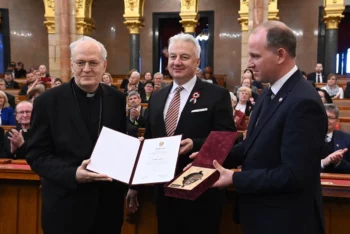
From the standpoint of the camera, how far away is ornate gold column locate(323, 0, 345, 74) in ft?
37.1

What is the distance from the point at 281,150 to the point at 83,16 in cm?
1152

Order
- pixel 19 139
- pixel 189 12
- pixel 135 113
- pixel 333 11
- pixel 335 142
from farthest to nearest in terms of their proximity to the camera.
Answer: pixel 189 12, pixel 333 11, pixel 135 113, pixel 335 142, pixel 19 139

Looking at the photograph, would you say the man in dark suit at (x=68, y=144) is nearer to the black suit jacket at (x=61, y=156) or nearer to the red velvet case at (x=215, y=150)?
the black suit jacket at (x=61, y=156)

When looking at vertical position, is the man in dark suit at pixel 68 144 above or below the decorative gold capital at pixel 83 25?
below

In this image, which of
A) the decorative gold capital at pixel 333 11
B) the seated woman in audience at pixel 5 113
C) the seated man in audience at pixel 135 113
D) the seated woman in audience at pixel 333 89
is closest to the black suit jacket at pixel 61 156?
the seated man in audience at pixel 135 113

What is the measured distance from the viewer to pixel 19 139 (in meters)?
3.09

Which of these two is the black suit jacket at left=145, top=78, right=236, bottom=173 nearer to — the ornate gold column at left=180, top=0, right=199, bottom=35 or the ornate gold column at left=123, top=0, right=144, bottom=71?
the ornate gold column at left=180, top=0, right=199, bottom=35

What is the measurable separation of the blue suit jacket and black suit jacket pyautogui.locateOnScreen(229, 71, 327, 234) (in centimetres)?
482

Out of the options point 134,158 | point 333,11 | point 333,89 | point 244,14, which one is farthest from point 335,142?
point 333,11

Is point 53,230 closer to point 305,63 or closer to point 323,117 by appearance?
point 323,117

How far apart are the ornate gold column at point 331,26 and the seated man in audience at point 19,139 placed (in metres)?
10.0

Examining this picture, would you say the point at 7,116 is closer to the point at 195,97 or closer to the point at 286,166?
the point at 195,97

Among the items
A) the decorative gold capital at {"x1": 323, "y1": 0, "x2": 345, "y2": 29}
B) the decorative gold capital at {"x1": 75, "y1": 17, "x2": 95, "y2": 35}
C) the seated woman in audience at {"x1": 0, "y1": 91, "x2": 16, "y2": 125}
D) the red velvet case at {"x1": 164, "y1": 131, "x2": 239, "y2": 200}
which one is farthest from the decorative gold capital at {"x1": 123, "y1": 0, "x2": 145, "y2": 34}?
the red velvet case at {"x1": 164, "y1": 131, "x2": 239, "y2": 200}

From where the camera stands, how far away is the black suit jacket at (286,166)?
1.44 m
